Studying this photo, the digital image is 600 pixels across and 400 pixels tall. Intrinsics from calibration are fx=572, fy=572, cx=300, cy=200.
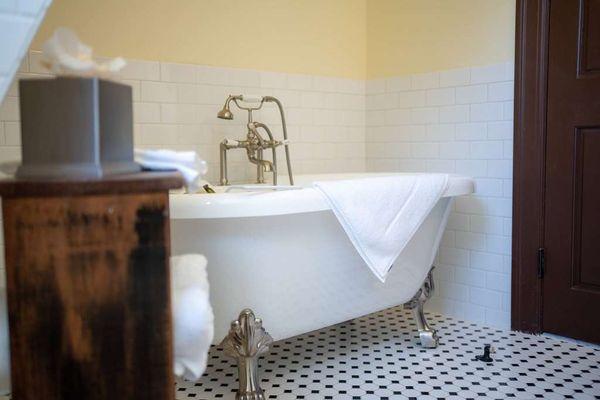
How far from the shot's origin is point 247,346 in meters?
1.77

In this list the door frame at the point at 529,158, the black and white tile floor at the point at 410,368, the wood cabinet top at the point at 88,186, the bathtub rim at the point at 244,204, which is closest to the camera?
the wood cabinet top at the point at 88,186

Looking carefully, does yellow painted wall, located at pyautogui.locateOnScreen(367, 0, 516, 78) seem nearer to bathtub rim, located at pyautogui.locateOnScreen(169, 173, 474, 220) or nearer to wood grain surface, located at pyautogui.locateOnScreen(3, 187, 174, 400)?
bathtub rim, located at pyautogui.locateOnScreen(169, 173, 474, 220)

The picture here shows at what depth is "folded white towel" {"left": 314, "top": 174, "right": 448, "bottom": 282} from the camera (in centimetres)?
183

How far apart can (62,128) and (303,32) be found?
7.39ft

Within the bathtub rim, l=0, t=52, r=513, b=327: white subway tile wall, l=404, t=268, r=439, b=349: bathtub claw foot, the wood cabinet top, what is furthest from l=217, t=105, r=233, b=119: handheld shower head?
the wood cabinet top

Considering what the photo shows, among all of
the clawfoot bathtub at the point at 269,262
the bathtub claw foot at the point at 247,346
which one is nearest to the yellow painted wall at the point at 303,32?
the clawfoot bathtub at the point at 269,262

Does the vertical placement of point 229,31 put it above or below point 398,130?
above

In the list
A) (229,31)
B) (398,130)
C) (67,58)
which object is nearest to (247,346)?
(67,58)

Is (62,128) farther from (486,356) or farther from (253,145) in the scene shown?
(486,356)

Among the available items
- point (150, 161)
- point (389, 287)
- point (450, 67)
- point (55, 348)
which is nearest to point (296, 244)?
point (389, 287)

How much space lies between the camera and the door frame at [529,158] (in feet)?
8.14

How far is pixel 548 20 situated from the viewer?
245 cm

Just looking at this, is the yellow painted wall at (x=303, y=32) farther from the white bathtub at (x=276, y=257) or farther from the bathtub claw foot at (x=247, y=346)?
the bathtub claw foot at (x=247, y=346)

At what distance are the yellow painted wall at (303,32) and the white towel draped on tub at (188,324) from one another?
1.50m
